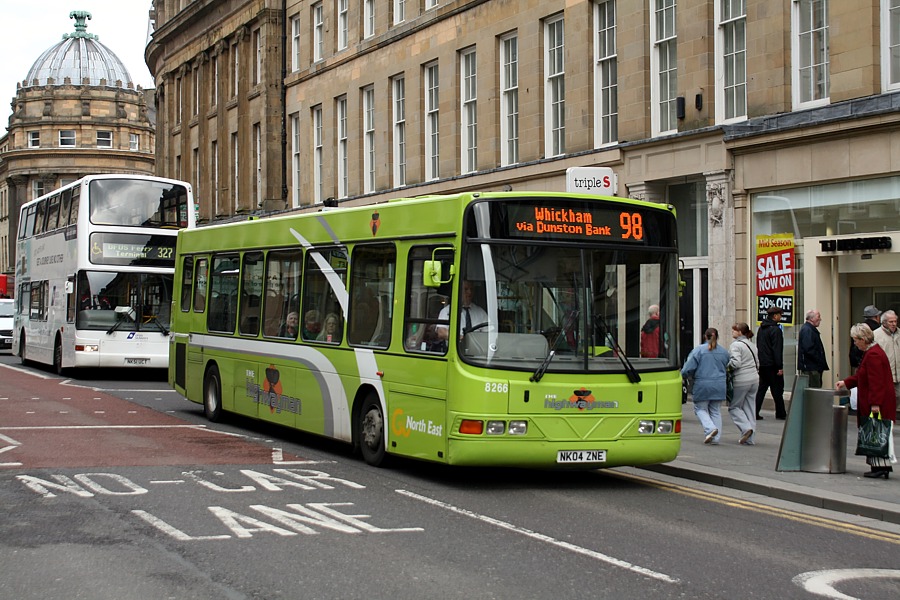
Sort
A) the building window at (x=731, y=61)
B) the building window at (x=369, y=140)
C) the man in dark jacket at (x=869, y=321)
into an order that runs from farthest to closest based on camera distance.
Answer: the building window at (x=369, y=140)
the building window at (x=731, y=61)
the man in dark jacket at (x=869, y=321)

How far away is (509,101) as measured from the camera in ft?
92.3

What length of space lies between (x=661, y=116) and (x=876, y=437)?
39.9 ft

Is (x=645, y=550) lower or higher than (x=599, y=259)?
lower

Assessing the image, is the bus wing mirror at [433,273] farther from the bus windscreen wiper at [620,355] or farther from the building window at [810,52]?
the building window at [810,52]

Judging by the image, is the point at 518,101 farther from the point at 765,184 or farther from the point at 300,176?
the point at 300,176

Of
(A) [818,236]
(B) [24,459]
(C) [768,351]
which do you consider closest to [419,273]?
(B) [24,459]

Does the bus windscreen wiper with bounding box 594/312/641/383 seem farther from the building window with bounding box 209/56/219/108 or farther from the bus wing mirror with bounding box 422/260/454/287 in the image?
the building window with bounding box 209/56/219/108

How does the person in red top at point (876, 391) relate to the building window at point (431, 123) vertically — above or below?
below

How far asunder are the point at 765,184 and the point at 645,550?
13.2m

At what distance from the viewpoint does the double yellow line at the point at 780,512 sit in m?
9.62

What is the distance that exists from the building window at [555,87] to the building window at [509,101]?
132 centimetres

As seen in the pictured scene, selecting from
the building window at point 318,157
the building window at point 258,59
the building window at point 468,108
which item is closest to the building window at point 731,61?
the building window at point 468,108

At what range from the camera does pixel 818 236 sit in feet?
64.7

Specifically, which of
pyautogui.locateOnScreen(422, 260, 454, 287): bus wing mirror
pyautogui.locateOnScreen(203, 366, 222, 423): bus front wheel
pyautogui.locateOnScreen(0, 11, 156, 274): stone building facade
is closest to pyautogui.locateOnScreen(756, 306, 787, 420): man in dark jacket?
pyautogui.locateOnScreen(203, 366, 222, 423): bus front wheel
